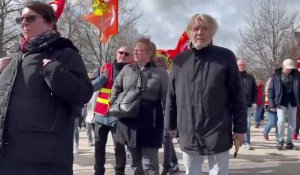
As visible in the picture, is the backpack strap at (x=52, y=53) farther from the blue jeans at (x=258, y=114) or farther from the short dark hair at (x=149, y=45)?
the blue jeans at (x=258, y=114)

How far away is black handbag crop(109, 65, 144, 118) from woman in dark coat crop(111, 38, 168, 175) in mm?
55

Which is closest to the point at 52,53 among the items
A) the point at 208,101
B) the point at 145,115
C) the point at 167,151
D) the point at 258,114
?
the point at 208,101

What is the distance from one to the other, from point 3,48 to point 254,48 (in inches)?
702

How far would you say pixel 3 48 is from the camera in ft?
102

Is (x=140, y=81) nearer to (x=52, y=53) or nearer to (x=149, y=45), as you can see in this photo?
(x=149, y=45)

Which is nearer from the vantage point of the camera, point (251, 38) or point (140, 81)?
point (140, 81)

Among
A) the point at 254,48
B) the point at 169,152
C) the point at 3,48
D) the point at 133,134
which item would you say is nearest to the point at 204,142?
the point at 133,134

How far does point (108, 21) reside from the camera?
8.48 meters

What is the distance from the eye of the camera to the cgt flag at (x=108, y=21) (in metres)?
8.33

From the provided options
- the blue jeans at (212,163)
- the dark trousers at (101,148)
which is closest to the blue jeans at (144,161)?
the dark trousers at (101,148)

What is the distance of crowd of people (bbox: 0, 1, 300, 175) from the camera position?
9.80 feet

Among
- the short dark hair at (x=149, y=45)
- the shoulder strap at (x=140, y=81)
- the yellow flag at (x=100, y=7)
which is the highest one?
the yellow flag at (x=100, y=7)

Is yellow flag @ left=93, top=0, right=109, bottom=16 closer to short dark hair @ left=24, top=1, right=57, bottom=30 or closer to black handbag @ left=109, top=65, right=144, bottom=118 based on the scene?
black handbag @ left=109, top=65, right=144, bottom=118

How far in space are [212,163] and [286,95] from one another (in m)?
6.11
